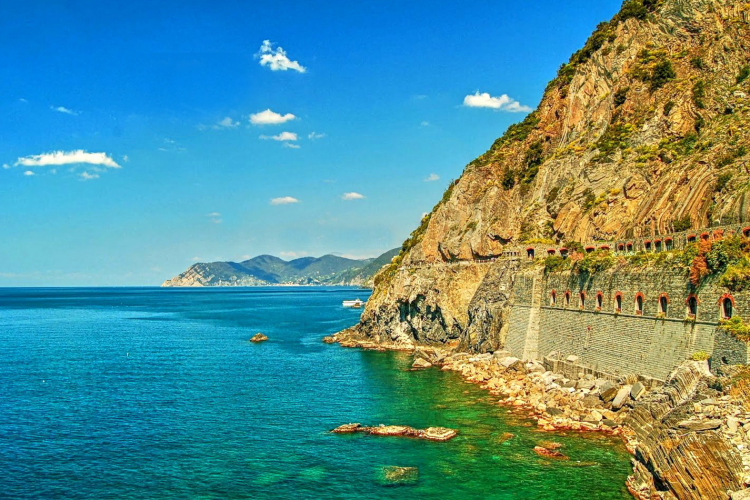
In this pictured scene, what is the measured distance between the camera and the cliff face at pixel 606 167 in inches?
2084

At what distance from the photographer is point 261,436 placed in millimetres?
36156

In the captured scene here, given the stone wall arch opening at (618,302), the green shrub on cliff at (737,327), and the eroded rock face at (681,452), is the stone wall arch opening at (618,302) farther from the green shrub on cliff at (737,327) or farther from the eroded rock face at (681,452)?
the green shrub on cliff at (737,327)

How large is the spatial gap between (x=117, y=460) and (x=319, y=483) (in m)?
12.7

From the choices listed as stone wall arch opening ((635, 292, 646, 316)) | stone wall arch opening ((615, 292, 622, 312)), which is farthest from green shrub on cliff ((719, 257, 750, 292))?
stone wall arch opening ((615, 292, 622, 312))

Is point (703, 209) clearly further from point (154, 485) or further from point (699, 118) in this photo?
point (154, 485)

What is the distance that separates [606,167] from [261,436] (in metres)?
47.3

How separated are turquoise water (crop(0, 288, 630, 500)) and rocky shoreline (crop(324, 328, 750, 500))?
5.31 feet

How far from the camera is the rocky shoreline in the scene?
73.6ft

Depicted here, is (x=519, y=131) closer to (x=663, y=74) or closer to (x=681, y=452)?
(x=663, y=74)

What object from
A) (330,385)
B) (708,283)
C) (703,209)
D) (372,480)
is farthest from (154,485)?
(703,209)

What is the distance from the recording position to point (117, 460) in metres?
32.3

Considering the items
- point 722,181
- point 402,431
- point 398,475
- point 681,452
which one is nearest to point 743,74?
point 722,181

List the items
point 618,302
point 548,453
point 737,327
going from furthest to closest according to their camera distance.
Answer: point 618,302 → point 548,453 → point 737,327

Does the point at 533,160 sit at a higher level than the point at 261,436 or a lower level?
higher
